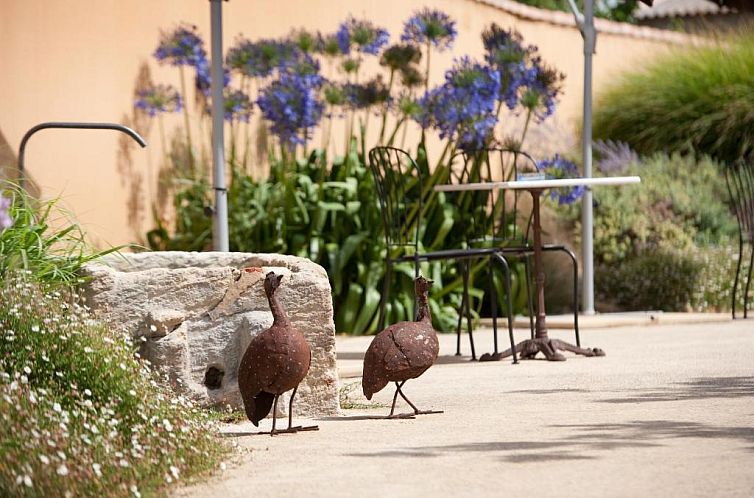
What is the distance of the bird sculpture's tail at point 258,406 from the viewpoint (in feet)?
12.1

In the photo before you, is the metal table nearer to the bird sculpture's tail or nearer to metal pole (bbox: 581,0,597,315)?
the bird sculpture's tail

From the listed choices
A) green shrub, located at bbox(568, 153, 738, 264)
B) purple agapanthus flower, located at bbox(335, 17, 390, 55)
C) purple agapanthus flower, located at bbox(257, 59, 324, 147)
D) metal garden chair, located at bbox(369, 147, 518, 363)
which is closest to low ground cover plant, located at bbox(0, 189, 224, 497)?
metal garden chair, located at bbox(369, 147, 518, 363)

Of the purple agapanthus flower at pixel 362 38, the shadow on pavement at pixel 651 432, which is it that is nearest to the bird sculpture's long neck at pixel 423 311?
the shadow on pavement at pixel 651 432

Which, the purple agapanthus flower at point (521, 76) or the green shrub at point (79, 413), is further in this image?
the purple agapanthus flower at point (521, 76)

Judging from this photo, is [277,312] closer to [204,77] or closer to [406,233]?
[406,233]

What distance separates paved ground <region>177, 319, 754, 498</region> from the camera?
2.87m

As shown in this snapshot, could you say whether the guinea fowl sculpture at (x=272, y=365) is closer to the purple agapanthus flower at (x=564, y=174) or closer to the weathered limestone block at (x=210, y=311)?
the weathered limestone block at (x=210, y=311)

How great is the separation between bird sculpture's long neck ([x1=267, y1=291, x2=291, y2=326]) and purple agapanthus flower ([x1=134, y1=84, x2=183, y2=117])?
4.08m

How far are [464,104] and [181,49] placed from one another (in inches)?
69.3

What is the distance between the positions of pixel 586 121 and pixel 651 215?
1.12 m

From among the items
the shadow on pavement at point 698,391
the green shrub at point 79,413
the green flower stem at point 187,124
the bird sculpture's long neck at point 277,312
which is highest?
the green flower stem at point 187,124

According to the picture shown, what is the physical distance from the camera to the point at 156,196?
309 inches

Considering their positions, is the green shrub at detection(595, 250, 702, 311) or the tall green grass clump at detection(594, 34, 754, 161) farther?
the tall green grass clump at detection(594, 34, 754, 161)

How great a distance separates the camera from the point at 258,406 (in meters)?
3.73
